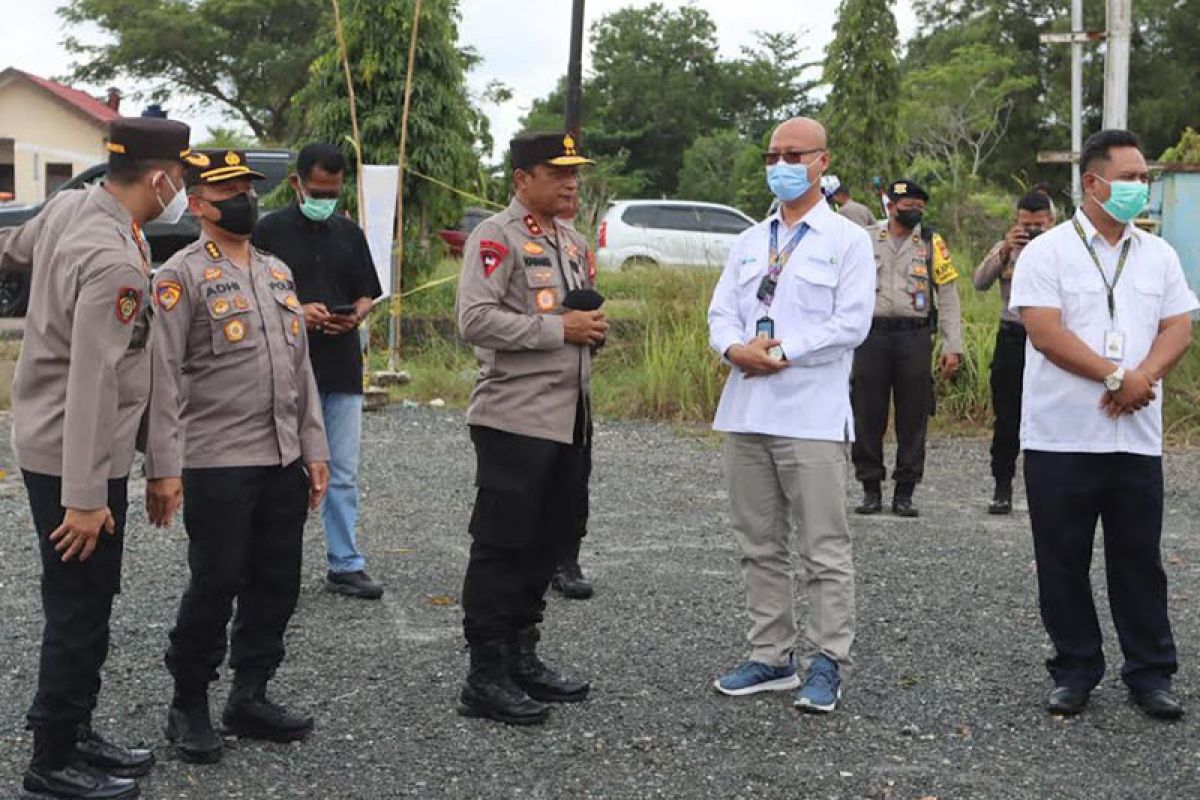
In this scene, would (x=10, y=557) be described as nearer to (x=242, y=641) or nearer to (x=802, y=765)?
(x=242, y=641)

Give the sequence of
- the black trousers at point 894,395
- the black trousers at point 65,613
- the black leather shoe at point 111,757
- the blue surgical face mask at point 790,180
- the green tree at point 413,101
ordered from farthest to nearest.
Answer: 1. the green tree at point 413,101
2. the black trousers at point 894,395
3. the blue surgical face mask at point 790,180
4. the black leather shoe at point 111,757
5. the black trousers at point 65,613

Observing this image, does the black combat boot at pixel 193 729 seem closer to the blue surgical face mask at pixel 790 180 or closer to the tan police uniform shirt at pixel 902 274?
the blue surgical face mask at pixel 790 180

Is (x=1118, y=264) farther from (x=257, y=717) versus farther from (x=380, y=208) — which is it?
(x=380, y=208)

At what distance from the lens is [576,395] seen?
5062 mm

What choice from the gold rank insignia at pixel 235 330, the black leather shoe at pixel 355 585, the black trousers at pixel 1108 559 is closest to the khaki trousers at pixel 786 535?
the black trousers at pixel 1108 559

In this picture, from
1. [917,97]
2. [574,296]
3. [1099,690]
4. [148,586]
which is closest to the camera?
[574,296]

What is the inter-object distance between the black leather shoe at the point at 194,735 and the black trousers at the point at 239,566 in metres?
0.08

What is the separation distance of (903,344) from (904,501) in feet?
2.99

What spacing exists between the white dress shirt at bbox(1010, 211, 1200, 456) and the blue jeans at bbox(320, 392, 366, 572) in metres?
2.81

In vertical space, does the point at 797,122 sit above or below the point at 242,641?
above

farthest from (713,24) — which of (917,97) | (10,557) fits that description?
(10,557)

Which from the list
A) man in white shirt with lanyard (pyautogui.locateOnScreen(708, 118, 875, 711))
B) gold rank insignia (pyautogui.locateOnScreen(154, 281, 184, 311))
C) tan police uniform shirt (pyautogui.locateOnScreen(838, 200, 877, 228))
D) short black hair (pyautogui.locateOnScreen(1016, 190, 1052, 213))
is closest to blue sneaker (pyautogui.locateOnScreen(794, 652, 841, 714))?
man in white shirt with lanyard (pyautogui.locateOnScreen(708, 118, 875, 711))

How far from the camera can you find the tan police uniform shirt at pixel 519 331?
4941 mm

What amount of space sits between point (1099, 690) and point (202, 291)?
3348mm
